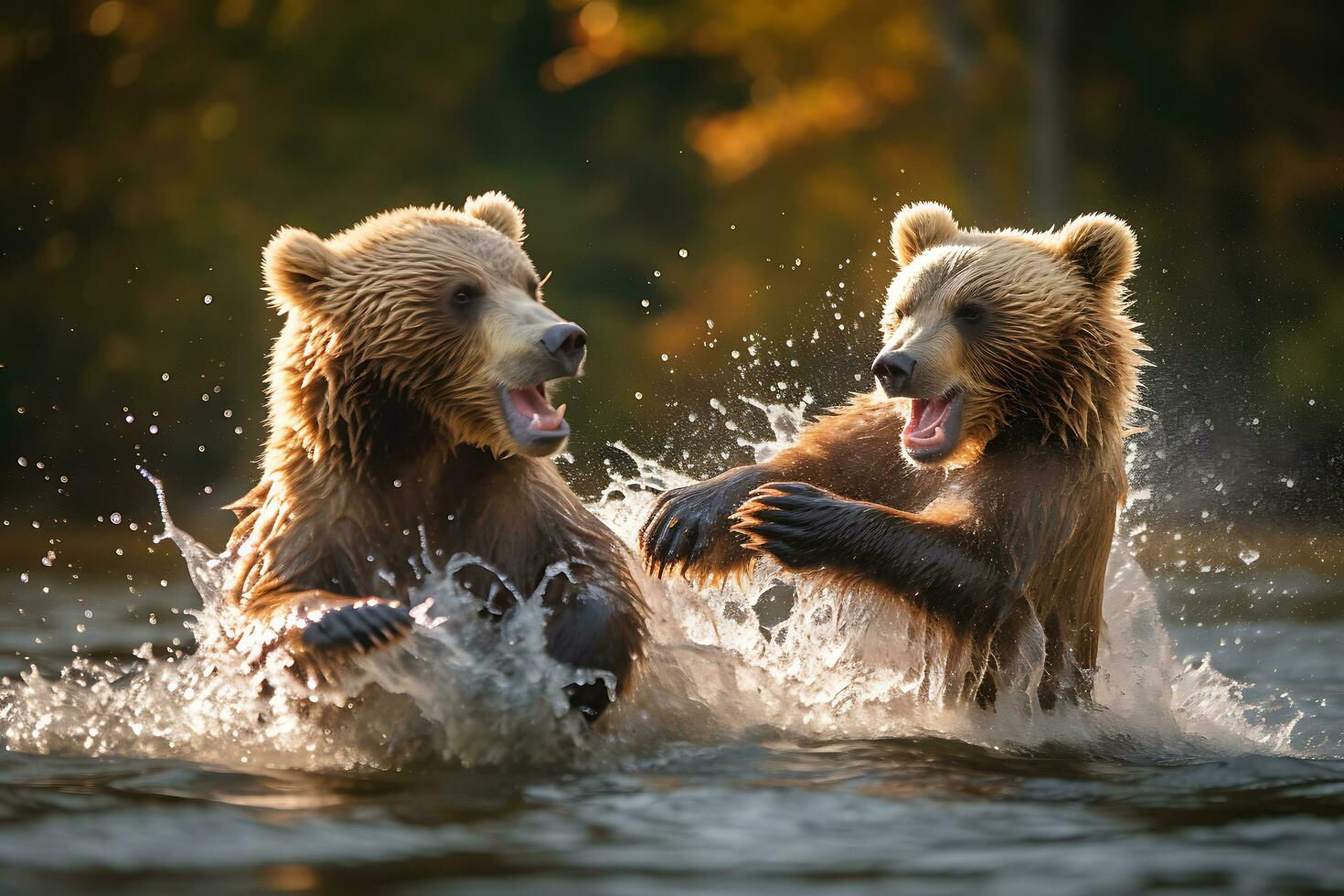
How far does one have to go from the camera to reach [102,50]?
62.7 feet

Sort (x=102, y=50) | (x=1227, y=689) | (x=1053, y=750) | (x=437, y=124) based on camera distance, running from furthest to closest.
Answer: (x=437, y=124), (x=102, y=50), (x=1227, y=689), (x=1053, y=750)

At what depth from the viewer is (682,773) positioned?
16.3ft

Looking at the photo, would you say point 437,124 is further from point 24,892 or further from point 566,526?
point 24,892

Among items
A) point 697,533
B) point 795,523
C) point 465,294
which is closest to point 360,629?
point 465,294

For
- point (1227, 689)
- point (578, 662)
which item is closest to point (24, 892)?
point (578, 662)

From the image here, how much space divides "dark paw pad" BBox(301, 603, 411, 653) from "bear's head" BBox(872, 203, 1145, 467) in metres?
1.77

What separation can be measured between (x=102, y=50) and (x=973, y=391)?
15637 millimetres

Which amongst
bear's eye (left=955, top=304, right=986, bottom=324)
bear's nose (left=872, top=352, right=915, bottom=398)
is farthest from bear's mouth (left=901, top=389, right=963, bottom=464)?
bear's eye (left=955, top=304, right=986, bottom=324)

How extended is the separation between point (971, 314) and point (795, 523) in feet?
2.90

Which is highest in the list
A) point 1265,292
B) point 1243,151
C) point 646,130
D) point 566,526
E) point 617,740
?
point 646,130

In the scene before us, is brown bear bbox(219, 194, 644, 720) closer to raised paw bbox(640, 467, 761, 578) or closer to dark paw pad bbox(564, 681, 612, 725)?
dark paw pad bbox(564, 681, 612, 725)

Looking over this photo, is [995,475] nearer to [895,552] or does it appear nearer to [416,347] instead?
[895,552]

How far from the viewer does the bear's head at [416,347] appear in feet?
17.3

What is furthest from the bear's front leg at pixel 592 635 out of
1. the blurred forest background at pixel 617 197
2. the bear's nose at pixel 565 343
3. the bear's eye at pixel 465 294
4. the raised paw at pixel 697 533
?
the blurred forest background at pixel 617 197
